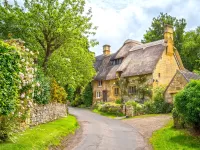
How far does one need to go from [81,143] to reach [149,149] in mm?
4119

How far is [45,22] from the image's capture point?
86.6ft

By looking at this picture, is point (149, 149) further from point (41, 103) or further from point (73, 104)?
point (73, 104)

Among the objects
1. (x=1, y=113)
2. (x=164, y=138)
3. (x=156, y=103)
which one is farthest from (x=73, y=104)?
(x=1, y=113)

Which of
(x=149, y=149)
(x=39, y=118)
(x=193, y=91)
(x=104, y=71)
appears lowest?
(x=149, y=149)

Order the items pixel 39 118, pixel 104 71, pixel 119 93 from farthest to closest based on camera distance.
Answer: pixel 104 71 → pixel 119 93 → pixel 39 118

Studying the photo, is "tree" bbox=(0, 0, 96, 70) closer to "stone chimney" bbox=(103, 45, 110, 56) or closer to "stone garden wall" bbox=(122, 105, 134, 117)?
"stone garden wall" bbox=(122, 105, 134, 117)

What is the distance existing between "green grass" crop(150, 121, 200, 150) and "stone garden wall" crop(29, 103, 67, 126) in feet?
29.8

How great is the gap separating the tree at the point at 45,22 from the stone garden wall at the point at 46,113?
180 inches

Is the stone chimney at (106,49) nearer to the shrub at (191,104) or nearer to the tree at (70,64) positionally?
the tree at (70,64)

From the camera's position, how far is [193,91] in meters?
18.8

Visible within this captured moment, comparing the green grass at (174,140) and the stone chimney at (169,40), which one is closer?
the green grass at (174,140)

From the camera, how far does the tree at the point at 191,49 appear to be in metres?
55.1

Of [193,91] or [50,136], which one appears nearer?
[50,136]

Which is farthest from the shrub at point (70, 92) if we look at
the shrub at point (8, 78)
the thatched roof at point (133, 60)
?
the shrub at point (8, 78)
